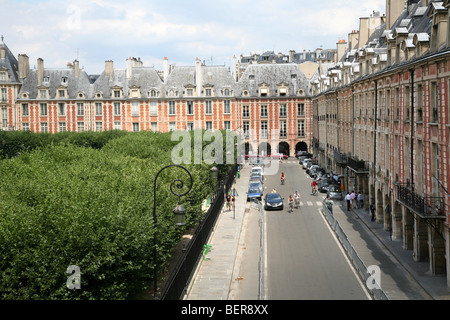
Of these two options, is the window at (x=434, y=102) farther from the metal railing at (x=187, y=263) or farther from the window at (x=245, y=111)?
the window at (x=245, y=111)

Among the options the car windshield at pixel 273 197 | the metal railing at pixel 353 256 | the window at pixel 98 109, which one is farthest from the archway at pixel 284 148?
the metal railing at pixel 353 256

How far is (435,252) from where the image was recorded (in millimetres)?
22922

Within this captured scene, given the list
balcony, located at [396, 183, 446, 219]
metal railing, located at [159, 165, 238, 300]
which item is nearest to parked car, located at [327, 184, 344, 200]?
metal railing, located at [159, 165, 238, 300]

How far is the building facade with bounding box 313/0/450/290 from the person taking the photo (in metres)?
22.2

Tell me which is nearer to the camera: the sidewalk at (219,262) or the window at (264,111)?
the sidewalk at (219,262)

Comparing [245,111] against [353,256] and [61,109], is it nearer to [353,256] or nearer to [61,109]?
[61,109]

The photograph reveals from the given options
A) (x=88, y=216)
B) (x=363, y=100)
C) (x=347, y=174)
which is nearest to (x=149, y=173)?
(x=88, y=216)

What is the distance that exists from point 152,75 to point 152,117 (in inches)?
236

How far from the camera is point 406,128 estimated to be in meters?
27.7

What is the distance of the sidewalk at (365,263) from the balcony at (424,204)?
269 centimetres

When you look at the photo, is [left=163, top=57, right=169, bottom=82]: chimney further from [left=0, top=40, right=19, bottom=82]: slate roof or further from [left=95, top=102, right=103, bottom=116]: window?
[left=0, top=40, right=19, bottom=82]: slate roof

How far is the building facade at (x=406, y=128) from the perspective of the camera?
22.2 metres

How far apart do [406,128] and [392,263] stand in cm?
685

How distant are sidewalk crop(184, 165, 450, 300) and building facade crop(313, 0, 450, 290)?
739 millimetres
